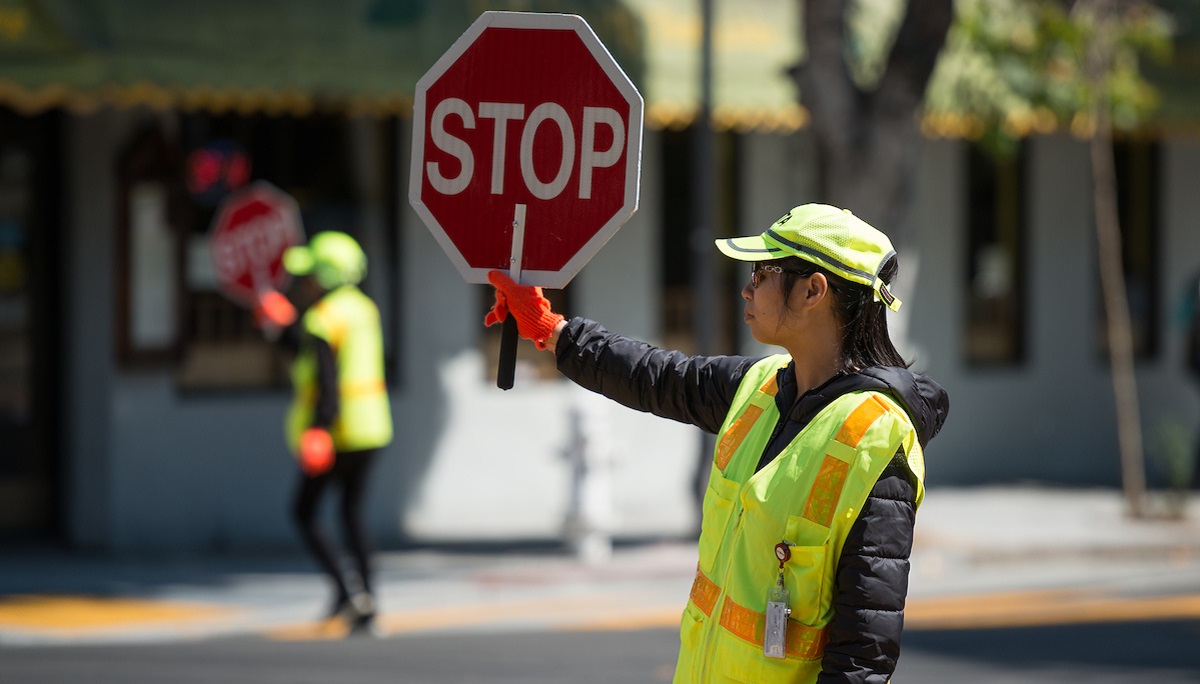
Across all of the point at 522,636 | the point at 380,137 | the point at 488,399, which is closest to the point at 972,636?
the point at 522,636

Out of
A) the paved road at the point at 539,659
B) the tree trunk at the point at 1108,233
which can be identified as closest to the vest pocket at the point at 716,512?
the paved road at the point at 539,659

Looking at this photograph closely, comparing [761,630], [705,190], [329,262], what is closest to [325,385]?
[329,262]

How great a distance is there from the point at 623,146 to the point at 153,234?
27.4 feet

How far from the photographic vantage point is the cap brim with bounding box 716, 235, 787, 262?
3131 mm

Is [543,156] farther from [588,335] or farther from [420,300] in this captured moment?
[420,300]

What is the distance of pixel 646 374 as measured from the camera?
3.47m

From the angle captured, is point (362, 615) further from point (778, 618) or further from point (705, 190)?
point (778, 618)

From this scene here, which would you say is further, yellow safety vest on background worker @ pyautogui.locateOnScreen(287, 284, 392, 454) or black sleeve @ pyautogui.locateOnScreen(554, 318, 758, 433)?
yellow safety vest on background worker @ pyautogui.locateOnScreen(287, 284, 392, 454)

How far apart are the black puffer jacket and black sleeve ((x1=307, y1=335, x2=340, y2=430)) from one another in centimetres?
504

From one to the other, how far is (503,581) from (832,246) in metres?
7.39

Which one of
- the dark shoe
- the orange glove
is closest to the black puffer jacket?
the dark shoe

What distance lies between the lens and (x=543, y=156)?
10.7ft

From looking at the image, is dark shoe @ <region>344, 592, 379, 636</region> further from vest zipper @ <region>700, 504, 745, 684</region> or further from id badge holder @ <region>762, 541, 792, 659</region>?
id badge holder @ <region>762, 541, 792, 659</region>

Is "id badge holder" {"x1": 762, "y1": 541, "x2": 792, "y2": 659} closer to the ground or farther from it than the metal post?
closer to the ground
